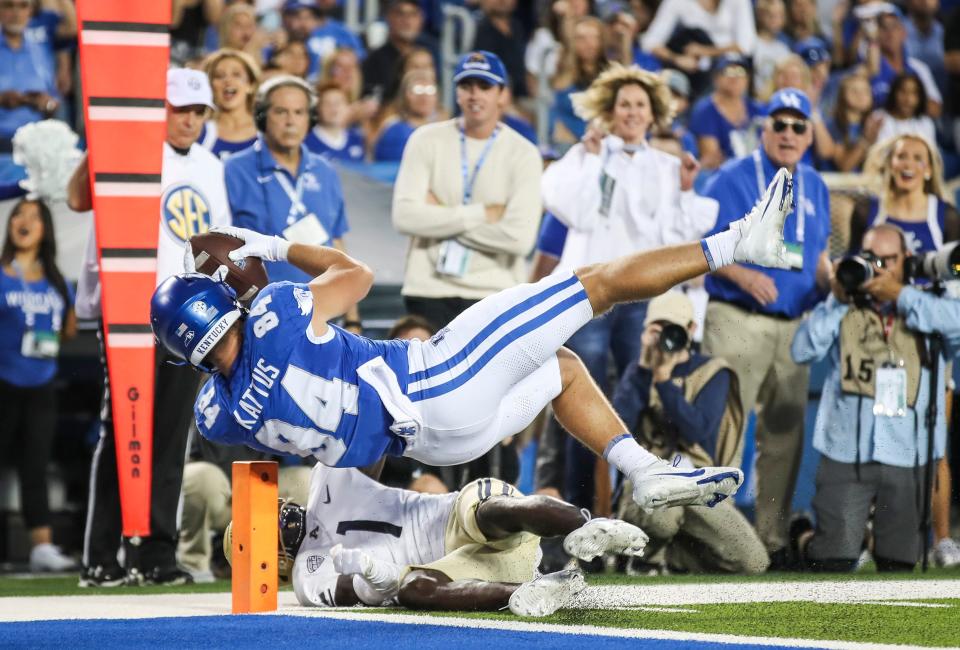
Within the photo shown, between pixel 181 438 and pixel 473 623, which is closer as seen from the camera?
pixel 473 623

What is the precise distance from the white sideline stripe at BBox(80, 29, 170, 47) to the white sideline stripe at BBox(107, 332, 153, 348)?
4.34ft

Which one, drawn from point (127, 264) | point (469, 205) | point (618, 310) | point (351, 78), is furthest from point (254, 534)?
point (351, 78)

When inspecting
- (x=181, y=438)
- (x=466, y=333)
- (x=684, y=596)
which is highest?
(x=466, y=333)

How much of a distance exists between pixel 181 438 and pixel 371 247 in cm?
195

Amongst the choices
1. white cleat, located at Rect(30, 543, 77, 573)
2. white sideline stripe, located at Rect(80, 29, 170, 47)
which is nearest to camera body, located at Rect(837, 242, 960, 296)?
white sideline stripe, located at Rect(80, 29, 170, 47)

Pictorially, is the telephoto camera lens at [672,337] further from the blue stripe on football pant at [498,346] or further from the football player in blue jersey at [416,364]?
the blue stripe on football pant at [498,346]

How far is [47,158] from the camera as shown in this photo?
8383mm

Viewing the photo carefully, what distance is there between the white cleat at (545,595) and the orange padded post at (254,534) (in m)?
0.95

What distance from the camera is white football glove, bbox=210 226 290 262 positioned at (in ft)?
18.0

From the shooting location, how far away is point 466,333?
5.31m

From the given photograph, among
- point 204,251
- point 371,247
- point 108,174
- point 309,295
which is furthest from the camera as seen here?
point 371,247

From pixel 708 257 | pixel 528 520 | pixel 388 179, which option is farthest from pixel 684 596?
pixel 388 179

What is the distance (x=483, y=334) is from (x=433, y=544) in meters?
0.93

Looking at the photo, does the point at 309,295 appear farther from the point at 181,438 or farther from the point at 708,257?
the point at 181,438
